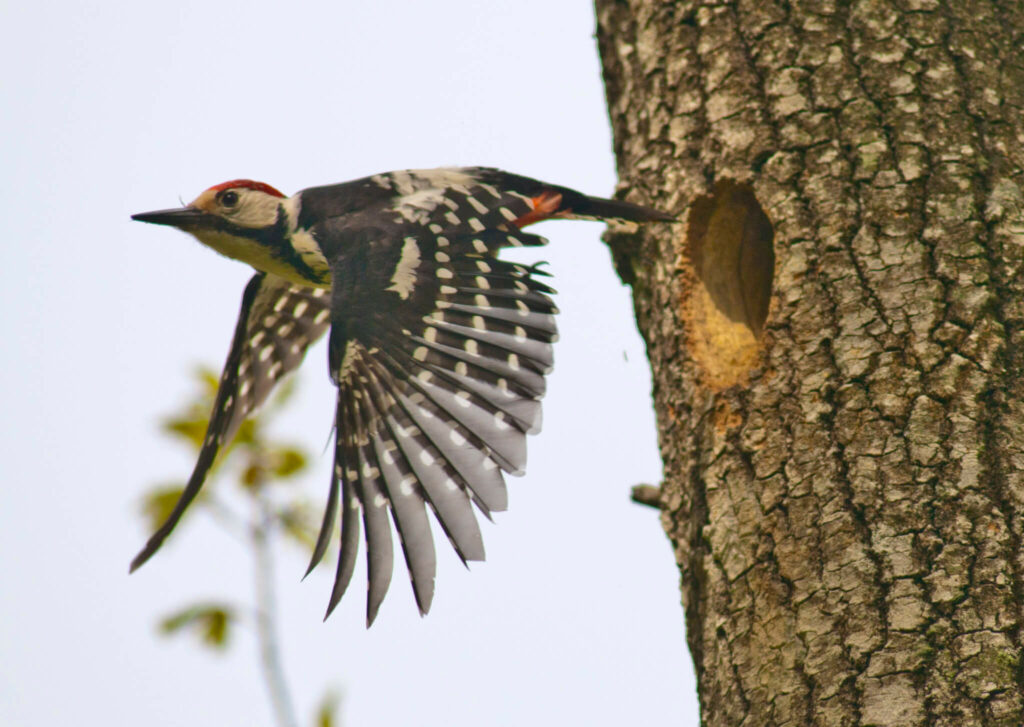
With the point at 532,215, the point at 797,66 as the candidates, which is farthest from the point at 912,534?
the point at 532,215

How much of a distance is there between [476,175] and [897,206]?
51.5 inches

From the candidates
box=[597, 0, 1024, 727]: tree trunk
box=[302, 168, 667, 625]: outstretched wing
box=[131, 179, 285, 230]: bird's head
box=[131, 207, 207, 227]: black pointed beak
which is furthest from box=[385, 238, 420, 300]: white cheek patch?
box=[131, 207, 207, 227]: black pointed beak

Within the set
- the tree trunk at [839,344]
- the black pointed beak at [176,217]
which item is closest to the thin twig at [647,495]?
the tree trunk at [839,344]

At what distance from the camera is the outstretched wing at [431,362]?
2396 mm

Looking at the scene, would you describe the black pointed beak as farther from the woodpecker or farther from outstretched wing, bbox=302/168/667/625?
outstretched wing, bbox=302/168/667/625

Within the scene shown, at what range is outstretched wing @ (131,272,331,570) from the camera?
3.43m

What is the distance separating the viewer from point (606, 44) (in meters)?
2.96

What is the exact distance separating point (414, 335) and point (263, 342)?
41.8 inches

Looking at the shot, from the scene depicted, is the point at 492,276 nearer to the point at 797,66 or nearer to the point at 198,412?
the point at 797,66

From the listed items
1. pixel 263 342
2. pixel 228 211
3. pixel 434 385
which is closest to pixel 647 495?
pixel 434 385

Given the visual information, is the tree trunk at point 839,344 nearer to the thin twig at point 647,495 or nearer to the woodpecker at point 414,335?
the thin twig at point 647,495

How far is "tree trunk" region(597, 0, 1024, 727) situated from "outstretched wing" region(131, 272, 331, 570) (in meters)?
1.31

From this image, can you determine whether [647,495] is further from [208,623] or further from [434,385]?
[208,623]

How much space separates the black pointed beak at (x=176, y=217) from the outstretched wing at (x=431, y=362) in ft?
1.95
